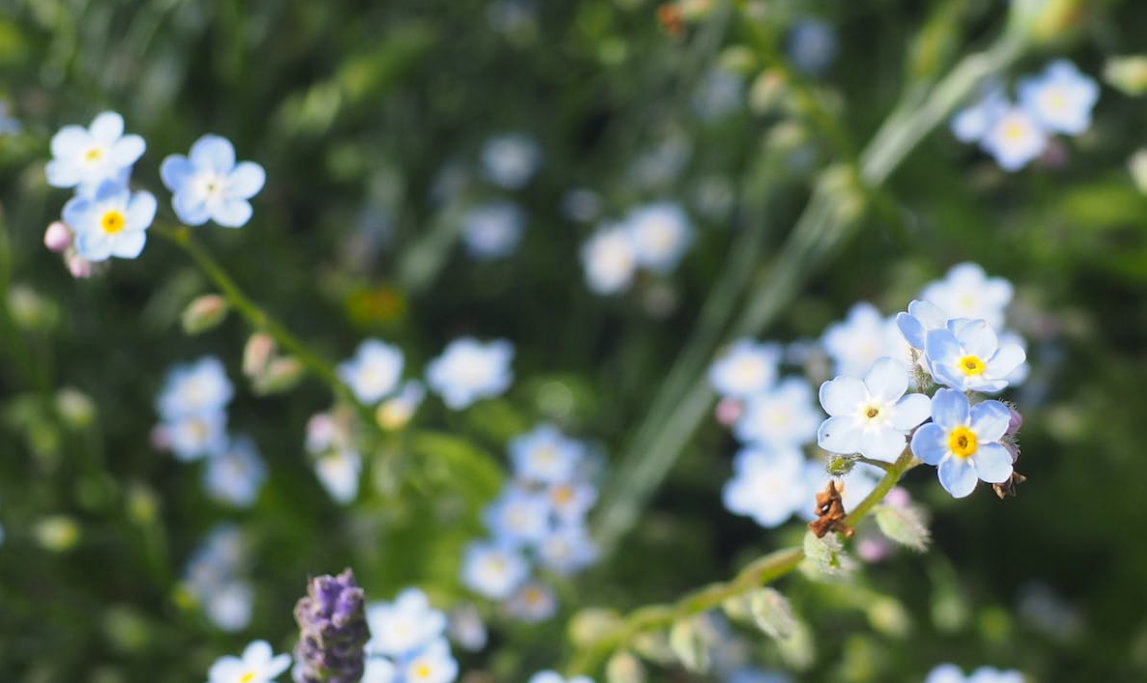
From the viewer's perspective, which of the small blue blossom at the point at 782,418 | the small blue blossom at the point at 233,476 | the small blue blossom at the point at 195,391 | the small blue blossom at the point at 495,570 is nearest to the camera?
the small blue blossom at the point at 782,418

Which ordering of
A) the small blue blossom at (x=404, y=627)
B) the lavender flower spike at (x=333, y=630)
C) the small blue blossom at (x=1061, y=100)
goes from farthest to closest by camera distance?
1. the small blue blossom at (x=1061, y=100)
2. the small blue blossom at (x=404, y=627)
3. the lavender flower spike at (x=333, y=630)

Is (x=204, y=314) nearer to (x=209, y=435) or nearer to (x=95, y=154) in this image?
(x=95, y=154)

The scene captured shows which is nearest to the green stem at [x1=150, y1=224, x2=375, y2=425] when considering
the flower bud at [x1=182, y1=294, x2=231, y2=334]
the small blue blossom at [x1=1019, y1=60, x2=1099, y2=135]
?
the flower bud at [x1=182, y1=294, x2=231, y2=334]

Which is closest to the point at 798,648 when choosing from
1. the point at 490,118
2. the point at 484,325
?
the point at 484,325

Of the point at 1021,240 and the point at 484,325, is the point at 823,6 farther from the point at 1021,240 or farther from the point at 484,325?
the point at 484,325

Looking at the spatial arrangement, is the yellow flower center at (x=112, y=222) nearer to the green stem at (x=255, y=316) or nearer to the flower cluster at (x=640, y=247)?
the green stem at (x=255, y=316)

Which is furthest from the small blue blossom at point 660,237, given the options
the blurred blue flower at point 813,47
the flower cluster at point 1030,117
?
the flower cluster at point 1030,117
